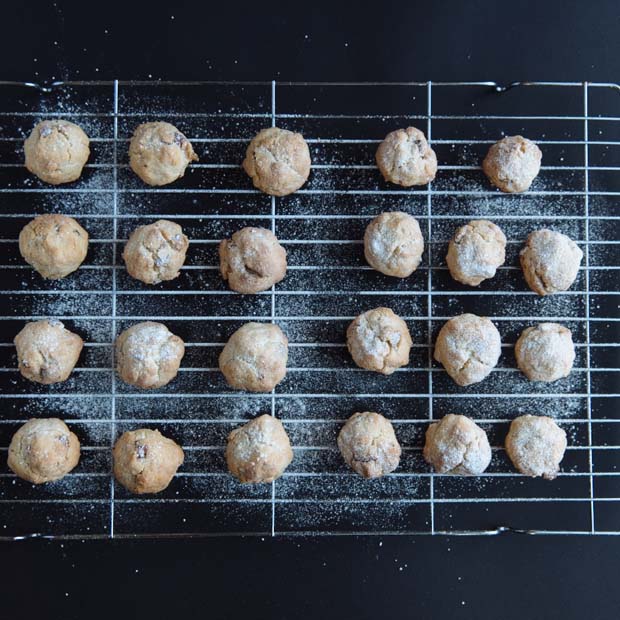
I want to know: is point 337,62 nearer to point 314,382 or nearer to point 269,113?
point 269,113

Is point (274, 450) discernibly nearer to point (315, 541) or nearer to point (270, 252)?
point (315, 541)

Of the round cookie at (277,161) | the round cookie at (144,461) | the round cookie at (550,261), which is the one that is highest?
the round cookie at (277,161)

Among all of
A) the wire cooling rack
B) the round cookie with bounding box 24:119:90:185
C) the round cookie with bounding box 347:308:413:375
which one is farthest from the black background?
the round cookie with bounding box 347:308:413:375

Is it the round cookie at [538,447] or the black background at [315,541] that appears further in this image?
the black background at [315,541]

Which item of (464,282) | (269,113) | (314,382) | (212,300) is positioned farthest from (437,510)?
(269,113)

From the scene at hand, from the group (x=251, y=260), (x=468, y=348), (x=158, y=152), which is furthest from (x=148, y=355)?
(x=468, y=348)

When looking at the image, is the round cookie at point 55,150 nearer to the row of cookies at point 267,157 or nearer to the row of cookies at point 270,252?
the row of cookies at point 267,157

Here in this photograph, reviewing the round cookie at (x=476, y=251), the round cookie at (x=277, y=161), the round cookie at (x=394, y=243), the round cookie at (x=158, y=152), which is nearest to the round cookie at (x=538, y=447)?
the round cookie at (x=476, y=251)

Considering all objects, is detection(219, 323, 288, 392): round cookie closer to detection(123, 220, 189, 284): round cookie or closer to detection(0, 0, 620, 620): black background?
detection(123, 220, 189, 284): round cookie
